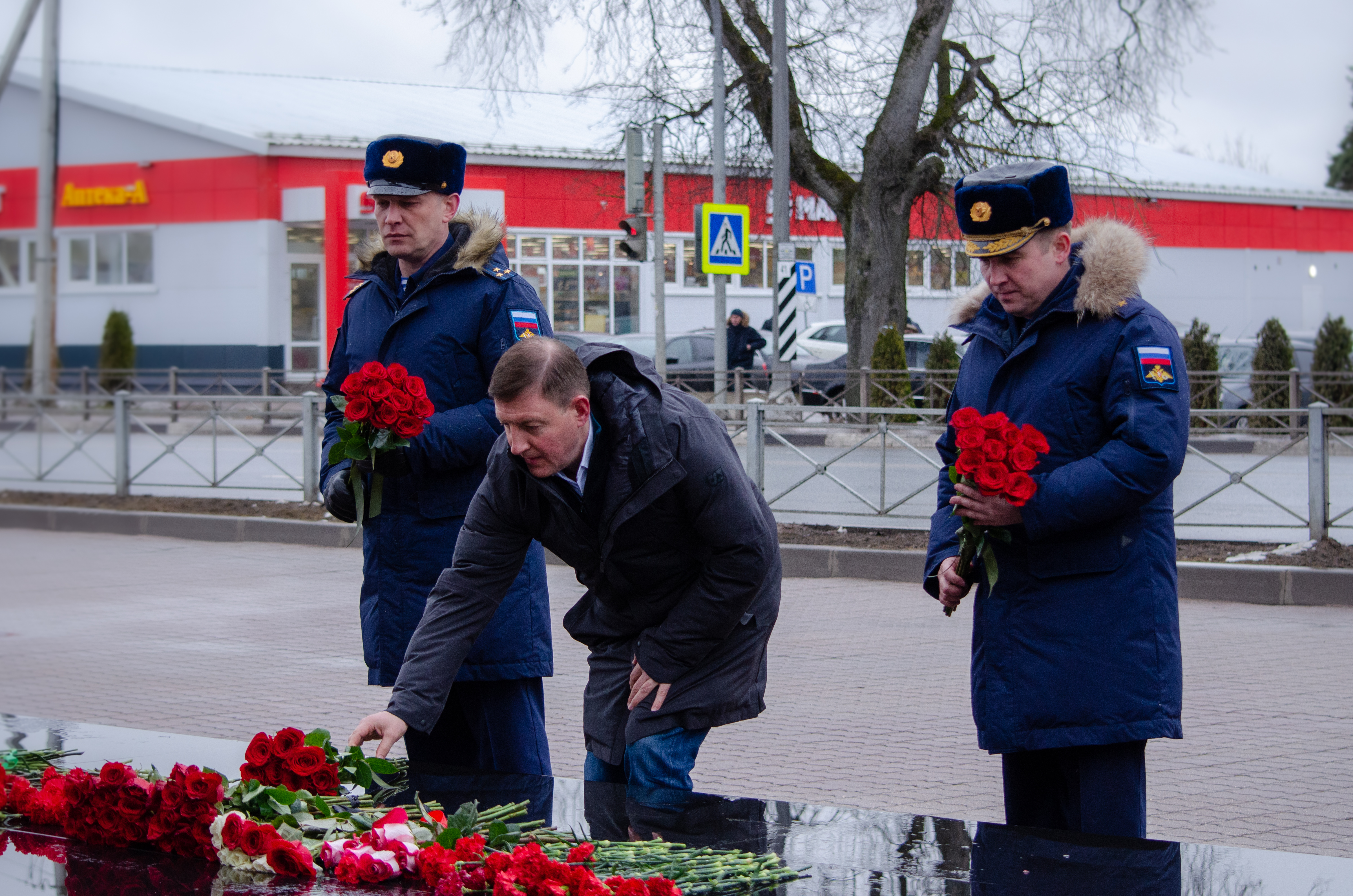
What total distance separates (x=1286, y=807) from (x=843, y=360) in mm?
19670

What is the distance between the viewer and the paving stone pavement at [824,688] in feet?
16.8

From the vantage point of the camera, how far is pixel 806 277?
2100 cm

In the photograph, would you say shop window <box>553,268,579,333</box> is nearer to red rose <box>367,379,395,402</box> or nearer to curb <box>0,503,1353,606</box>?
curb <box>0,503,1353,606</box>

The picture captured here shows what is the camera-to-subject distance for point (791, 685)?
7023 millimetres

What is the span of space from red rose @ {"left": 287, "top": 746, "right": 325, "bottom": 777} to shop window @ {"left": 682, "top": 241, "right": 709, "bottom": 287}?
3123cm

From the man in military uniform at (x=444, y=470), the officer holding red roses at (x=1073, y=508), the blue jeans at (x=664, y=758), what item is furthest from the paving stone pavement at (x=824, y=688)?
the blue jeans at (x=664, y=758)

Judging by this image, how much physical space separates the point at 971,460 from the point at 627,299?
30450 mm

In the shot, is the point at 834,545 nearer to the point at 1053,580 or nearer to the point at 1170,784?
the point at 1170,784

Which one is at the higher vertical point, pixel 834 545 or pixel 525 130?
pixel 525 130

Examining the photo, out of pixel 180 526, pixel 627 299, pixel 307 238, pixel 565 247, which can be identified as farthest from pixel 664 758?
pixel 627 299

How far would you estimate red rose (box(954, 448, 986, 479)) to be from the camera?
3004mm

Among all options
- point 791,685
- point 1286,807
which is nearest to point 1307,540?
point 791,685

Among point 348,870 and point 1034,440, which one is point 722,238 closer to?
point 1034,440

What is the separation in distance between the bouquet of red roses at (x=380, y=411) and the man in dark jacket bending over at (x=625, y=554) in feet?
1.42
